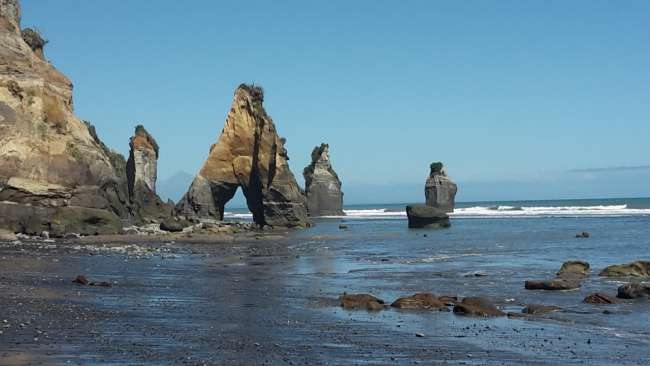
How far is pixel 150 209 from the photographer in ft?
301

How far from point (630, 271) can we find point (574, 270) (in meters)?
1.99

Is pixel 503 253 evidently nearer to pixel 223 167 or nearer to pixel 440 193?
pixel 223 167

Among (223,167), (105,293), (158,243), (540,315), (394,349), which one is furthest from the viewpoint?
(223,167)

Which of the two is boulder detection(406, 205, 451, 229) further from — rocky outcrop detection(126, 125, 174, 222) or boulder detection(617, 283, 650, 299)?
boulder detection(617, 283, 650, 299)

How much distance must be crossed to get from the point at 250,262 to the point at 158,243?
14677 mm

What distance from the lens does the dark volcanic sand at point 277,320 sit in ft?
40.4

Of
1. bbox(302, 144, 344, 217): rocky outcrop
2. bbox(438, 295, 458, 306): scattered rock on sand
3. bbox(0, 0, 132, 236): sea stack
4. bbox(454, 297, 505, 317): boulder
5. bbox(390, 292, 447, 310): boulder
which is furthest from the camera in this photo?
bbox(302, 144, 344, 217): rocky outcrop

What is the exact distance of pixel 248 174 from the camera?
80250mm

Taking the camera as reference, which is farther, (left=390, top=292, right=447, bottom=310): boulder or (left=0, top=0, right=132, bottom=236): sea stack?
(left=0, top=0, right=132, bottom=236): sea stack

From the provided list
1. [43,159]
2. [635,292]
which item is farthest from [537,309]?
[43,159]

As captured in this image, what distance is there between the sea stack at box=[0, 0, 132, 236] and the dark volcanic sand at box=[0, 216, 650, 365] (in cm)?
1575

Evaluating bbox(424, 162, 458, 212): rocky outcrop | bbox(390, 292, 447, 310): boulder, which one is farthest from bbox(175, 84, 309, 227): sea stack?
bbox(390, 292, 447, 310): boulder

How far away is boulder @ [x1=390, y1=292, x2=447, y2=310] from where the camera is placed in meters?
19.1

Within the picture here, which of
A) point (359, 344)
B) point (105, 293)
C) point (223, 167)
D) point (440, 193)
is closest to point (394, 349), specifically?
point (359, 344)
